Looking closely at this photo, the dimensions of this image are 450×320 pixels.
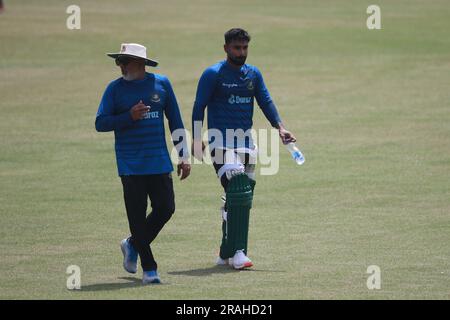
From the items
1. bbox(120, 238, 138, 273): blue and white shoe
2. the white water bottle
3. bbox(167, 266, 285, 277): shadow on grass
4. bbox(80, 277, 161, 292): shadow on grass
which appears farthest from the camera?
Result: the white water bottle

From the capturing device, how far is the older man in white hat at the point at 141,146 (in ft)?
34.2

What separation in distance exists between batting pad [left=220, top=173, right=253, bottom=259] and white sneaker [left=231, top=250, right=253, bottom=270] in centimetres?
8

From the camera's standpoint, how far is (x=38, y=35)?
31672 millimetres

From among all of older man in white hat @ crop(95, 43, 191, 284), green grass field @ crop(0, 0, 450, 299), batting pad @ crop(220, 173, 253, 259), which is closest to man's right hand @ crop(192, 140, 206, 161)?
batting pad @ crop(220, 173, 253, 259)

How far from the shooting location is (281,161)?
18203 mm

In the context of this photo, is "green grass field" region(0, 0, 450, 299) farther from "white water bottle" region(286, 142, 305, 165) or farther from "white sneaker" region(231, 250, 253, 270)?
"white water bottle" region(286, 142, 305, 165)

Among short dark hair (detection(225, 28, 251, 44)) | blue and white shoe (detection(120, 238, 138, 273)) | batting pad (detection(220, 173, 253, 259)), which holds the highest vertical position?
short dark hair (detection(225, 28, 251, 44))

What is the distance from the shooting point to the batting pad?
11156 mm

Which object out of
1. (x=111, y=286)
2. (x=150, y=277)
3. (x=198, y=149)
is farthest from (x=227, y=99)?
(x=111, y=286)

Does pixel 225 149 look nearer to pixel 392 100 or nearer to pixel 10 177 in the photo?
pixel 10 177

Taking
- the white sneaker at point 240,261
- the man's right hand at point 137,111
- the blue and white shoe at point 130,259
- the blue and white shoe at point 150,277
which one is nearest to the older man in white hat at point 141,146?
the blue and white shoe at point 150,277

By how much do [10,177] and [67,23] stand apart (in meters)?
17.6

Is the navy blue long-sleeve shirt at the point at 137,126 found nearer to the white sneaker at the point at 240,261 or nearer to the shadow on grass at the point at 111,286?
the shadow on grass at the point at 111,286

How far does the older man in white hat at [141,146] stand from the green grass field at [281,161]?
1.76ft
